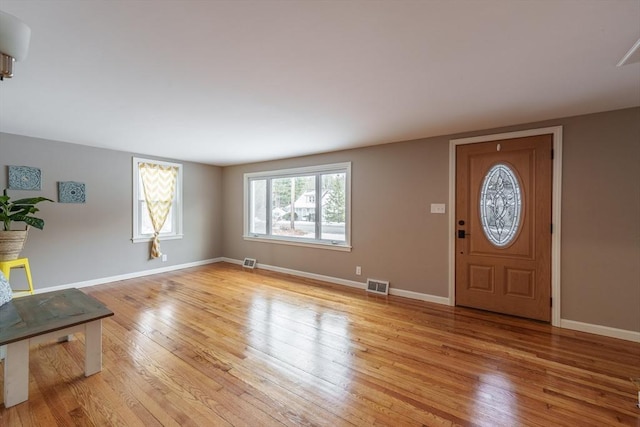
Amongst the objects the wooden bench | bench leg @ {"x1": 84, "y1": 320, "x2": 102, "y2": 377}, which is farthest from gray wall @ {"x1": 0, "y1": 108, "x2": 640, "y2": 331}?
bench leg @ {"x1": 84, "y1": 320, "x2": 102, "y2": 377}

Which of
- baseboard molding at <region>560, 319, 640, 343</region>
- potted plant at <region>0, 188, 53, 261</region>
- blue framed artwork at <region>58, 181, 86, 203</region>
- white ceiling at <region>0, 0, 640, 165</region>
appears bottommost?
baseboard molding at <region>560, 319, 640, 343</region>

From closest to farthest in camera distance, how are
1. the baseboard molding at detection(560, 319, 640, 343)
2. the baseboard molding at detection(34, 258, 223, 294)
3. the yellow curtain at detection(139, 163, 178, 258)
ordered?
the baseboard molding at detection(560, 319, 640, 343)
the baseboard molding at detection(34, 258, 223, 294)
the yellow curtain at detection(139, 163, 178, 258)

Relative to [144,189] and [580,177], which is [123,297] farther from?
[580,177]

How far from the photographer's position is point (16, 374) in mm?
1802

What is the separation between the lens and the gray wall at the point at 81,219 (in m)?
3.96

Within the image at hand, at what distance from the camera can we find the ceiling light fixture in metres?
1.24

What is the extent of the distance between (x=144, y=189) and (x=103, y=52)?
12.7 feet

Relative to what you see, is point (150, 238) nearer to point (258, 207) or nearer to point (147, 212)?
point (147, 212)

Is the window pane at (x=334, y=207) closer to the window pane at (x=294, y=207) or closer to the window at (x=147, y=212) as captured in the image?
the window pane at (x=294, y=207)

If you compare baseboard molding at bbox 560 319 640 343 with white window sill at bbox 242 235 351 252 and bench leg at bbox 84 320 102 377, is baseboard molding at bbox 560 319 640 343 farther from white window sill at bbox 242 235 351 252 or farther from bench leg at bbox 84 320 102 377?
bench leg at bbox 84 320 102 377

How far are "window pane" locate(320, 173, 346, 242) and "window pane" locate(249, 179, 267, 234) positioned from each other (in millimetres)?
1582

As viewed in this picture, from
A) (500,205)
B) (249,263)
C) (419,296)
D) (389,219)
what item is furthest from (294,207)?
(500,205)

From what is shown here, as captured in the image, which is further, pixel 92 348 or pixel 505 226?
pixel 505 226

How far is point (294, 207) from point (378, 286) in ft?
7.49
